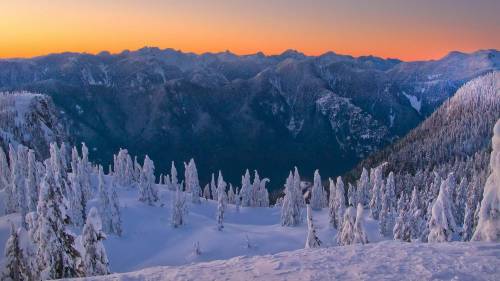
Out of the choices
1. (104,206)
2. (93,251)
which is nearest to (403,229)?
(93,251)

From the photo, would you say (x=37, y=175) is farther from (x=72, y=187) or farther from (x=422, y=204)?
(x=422, y=204)

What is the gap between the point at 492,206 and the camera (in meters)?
22.1

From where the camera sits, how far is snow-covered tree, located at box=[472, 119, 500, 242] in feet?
72.3

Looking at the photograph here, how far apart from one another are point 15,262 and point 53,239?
2.57 m

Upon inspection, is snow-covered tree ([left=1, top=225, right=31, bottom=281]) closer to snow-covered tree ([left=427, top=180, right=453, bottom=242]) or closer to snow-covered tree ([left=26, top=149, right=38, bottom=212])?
snow-covered tree ([left=427, top=180, right=453, bottom=242])

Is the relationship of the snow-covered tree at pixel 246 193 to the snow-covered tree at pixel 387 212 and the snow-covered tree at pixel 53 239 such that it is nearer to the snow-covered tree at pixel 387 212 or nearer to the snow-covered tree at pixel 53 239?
the snow-covered tree at pixel 387 212

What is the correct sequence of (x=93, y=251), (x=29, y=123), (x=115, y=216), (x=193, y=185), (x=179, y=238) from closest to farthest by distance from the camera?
(x=93, y=251) < (x=115, y=216) < (x=179, y=238) < (x=193, y=185) < (x=29, y=123)

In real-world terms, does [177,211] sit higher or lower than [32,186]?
lower

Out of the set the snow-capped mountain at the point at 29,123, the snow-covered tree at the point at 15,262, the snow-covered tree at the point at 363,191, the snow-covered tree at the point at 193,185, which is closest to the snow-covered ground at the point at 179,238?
the snow-covered tree at the point at 193,185

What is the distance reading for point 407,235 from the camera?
53.6 m

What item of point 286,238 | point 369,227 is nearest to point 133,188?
point 286,238

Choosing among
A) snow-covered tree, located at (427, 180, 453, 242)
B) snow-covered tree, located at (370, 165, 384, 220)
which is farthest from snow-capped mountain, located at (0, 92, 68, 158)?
snow-covered tree, located at (427, 180, 453, 242)

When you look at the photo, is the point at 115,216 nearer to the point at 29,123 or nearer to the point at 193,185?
the point at 193,185

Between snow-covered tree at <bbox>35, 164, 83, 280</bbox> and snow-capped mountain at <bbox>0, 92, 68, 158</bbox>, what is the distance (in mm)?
108119
